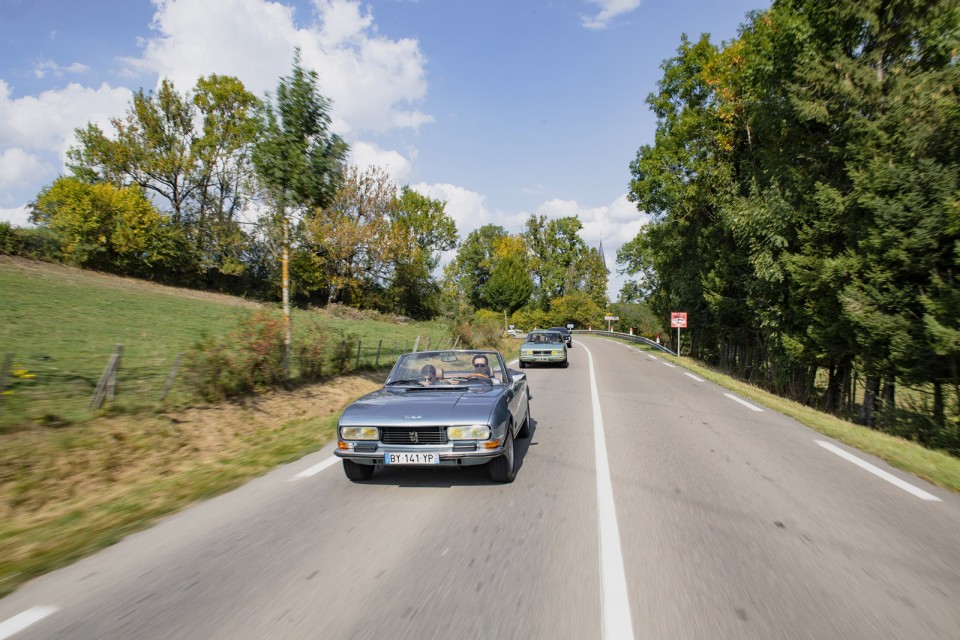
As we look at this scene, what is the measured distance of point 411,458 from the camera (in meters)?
4.82

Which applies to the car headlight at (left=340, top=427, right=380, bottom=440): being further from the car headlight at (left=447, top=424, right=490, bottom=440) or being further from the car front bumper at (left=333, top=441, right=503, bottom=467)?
the car headlight at (left=447, top=424, right=490, bottom=440)

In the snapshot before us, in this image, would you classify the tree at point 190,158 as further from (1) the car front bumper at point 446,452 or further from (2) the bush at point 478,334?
(1) the car front bumper at point 446,452

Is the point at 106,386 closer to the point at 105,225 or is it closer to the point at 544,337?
the point at 544,337

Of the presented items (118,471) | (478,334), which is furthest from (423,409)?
(478,334)

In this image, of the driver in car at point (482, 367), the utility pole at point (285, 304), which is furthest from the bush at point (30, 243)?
the driver in car at point (482, 367)

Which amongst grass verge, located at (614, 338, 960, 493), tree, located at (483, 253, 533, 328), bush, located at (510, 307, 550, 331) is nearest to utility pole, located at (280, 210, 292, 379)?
grass verge, located at (614, 338, 960, 493)

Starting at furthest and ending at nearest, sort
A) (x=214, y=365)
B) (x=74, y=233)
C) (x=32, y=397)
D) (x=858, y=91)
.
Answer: (x=74, y=233) < (x=858, y=91) < (x=214, y=365) < (x=32, y=397)

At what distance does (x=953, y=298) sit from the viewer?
35.8 feet

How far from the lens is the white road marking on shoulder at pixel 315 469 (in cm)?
566

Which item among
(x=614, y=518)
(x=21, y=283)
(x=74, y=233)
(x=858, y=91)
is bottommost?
(x=614, y=518)

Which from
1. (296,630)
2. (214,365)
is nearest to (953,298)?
(296,630)

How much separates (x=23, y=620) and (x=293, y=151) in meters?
9.83

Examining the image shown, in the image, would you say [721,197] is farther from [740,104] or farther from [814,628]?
[814,628]

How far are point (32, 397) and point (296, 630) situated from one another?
7309mm
